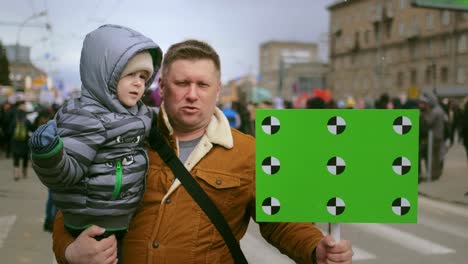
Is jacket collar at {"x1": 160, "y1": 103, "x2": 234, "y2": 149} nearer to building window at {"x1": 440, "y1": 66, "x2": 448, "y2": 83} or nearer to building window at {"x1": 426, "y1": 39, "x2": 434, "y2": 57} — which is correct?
building window at {"x1": 440, "y1": 66, "x2": 448, "y2": 83}

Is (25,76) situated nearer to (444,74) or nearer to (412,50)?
(444,74)

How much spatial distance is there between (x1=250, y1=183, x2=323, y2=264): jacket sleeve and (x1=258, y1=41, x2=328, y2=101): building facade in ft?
266

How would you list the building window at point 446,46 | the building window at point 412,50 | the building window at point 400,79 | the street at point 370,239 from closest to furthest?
the street at point 370,239
the building window at point 446,46
the building window at point 412,50
the building window at point 400,79

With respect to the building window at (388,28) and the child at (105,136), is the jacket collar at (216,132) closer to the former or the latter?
the child at (105,136)

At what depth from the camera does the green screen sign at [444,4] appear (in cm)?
1529

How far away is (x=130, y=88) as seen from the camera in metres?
2.27

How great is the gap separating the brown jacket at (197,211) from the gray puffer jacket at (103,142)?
9cm

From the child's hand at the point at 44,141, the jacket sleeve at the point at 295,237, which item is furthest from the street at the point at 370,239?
the child's hand at the point at 44,141

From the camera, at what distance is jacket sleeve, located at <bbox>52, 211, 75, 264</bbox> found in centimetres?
229

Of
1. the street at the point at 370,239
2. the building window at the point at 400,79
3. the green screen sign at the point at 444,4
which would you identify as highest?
the green screen sign at the point at 444,4

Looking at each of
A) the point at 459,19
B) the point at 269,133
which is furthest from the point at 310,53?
the point at 269,133

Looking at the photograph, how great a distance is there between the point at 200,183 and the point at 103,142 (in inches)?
17.3

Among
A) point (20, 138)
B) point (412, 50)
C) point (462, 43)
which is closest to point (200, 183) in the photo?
point (20, 138)

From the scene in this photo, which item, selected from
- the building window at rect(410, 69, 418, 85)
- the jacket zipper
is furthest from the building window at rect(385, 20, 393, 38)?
the jacket zipper
